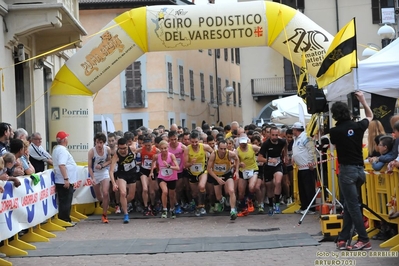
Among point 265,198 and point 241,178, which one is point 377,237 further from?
point 265,198

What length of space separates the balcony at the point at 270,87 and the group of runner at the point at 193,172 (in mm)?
26192

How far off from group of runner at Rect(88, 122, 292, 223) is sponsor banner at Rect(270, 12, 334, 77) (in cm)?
163

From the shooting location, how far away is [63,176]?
15.2 metres

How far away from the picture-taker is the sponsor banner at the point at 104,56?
16.8 m

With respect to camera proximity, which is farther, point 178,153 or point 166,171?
→ point 178,153

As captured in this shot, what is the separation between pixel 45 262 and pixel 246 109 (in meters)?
34.4

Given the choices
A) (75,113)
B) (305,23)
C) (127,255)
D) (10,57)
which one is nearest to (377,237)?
(127,255)

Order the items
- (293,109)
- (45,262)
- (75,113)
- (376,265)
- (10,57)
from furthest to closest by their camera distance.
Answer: (293,109) → (10,57) → (75,113) → (45,262) → (376,265)

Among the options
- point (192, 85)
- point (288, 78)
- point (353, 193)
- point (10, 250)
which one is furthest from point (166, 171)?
point (192, 85)

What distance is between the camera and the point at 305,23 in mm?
16344

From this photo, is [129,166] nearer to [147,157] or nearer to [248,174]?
[147,157]

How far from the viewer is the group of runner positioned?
A: 648 inches

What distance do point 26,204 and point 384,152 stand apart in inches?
230

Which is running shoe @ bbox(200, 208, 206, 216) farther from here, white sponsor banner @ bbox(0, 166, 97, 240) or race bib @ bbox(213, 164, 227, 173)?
white sponsor banner @ bbox(0, 166, 97, 240)
